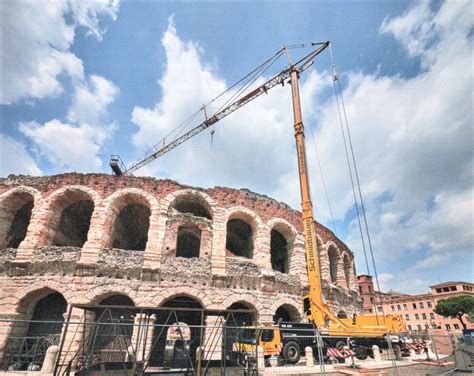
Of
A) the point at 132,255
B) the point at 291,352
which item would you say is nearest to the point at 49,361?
the point at 132,255

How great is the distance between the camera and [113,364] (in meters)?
7.75

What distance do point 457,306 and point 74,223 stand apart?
4914 cm

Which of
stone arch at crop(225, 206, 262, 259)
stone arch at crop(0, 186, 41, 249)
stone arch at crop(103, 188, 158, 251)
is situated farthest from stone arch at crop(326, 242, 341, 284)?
stone arch at crop(0, 186, 41, 249)

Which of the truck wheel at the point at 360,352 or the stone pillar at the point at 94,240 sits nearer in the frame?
the stone pillar at the point at 94,240

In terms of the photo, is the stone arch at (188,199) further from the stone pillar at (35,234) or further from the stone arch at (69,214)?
the stone pillar at (35,234)

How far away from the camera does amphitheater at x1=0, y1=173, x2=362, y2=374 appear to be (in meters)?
11.5

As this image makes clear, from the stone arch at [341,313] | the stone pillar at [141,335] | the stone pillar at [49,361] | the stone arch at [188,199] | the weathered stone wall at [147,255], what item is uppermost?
the stone arch at [188,199]

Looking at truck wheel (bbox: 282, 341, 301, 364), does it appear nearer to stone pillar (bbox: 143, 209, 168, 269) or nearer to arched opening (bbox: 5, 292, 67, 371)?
stone pillar (bbox: 143, 209, 168, 269)

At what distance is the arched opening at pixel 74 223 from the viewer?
1533 centimetres

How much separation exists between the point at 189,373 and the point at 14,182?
1271cm

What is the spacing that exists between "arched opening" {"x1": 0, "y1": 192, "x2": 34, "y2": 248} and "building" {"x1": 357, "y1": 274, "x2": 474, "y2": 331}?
4559cm

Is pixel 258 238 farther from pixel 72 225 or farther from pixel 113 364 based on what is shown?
pixel 72 225

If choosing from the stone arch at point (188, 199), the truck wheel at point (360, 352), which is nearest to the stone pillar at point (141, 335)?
the stone arch at point (188, 199)

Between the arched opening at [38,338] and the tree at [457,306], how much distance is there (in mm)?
47920
